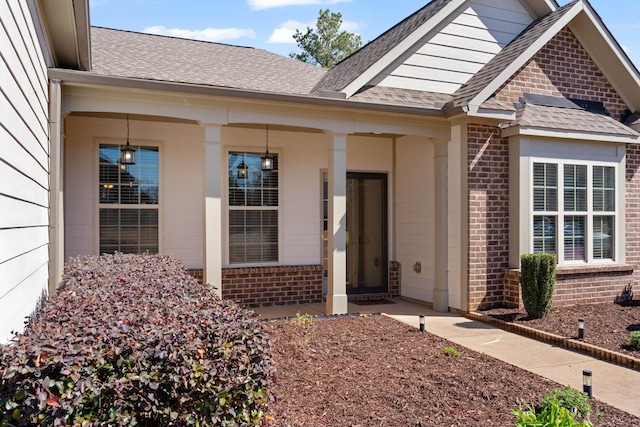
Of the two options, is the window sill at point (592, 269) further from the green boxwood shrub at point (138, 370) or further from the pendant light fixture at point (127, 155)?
the pendant light fixture at point (127, 155)

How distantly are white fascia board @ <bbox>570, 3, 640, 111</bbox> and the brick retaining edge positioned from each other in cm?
508

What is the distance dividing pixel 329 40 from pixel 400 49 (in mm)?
26206

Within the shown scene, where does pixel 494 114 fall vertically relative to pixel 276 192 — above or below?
above

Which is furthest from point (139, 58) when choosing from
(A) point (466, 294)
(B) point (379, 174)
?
(A) point (466, 294)

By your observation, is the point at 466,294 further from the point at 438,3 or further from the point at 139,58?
the point at 139,58

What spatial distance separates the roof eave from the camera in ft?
18.6

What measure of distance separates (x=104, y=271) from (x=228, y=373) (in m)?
2.69

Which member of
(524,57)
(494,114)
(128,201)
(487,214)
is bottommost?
(487,214)

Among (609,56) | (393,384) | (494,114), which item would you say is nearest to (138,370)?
(393,384)

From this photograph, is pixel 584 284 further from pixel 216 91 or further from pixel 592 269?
pixel 216 91

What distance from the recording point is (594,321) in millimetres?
6805

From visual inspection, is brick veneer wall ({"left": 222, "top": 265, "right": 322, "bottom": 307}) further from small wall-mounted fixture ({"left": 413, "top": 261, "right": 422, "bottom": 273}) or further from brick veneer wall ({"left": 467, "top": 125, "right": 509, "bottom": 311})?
brick veneer wall ({"left": 467, "top": 125, "right": 509, "bottom": 311})

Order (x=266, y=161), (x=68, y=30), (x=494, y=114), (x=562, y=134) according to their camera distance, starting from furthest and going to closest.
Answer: (x=266, y=161) → (x=562, y=134) → (x=494, y=114) → (x=68, y=30)

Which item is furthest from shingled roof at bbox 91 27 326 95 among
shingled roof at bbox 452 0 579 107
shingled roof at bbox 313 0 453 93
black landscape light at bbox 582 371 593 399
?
black landscape light at bbox 582 371 593 399
